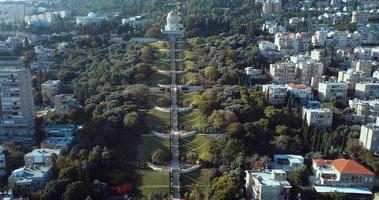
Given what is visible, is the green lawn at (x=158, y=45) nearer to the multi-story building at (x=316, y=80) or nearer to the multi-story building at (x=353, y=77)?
the multi-story building at (x=316, y=80)

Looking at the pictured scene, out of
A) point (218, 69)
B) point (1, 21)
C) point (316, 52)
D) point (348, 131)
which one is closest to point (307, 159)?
point (348, 131)

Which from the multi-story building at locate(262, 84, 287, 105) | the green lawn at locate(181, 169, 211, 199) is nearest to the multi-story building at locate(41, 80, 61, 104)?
the green lawn at locate(181, 169, 211, 199)

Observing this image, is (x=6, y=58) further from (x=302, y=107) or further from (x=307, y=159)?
(x=307, y=159)

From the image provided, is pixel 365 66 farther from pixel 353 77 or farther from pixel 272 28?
pixel 272 28

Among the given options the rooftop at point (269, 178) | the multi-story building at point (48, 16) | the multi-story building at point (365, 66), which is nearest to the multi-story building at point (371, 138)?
the rooftop at point (269, 178)

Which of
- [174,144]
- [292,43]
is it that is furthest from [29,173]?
[292,43]

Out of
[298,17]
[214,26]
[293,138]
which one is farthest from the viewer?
[298,17]

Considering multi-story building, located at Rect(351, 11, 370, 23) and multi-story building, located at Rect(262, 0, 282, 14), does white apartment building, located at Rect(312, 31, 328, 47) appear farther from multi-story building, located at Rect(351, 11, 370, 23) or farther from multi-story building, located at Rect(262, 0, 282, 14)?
multi-story building, located at Rect(262, 0, 282, 14)
